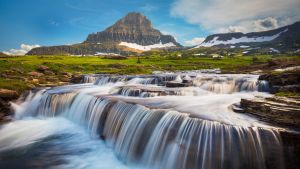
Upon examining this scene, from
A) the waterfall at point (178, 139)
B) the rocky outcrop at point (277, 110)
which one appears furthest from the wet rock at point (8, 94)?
the rocky outcrop at point (277, 110)

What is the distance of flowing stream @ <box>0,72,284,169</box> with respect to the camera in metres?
10.0

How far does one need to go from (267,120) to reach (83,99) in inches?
635

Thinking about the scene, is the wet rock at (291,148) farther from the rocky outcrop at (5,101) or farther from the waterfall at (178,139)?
the rocky outcrop at (5,101)

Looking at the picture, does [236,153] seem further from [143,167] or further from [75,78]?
[75,78]

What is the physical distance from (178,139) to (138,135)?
9.84 ft

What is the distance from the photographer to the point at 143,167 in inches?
492

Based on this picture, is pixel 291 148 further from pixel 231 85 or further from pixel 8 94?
pixel 8 94

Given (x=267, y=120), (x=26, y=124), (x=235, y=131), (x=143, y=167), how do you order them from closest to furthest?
(x=235, y=131)
(x=267, y=120)
(x=143, y=167)
(x=26, y=124)

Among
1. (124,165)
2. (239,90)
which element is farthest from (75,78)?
(124,165)

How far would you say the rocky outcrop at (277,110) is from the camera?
417 inches

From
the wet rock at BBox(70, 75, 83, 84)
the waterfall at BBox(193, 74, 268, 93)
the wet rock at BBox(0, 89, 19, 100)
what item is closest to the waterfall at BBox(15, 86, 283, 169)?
the wet rock at BBox(0, 89, 19, 100)

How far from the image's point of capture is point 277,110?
11.5 m

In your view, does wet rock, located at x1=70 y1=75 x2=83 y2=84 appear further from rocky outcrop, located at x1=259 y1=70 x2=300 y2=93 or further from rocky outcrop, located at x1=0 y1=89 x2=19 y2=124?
rocky outcrop, located at x1=259 y1=70 x2=300 y2=93

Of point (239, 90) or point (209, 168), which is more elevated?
point (239, 90)
